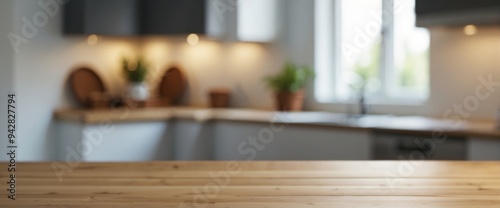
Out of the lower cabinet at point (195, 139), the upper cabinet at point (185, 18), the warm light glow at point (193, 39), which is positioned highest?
the upper cabinet at point (185, 18)

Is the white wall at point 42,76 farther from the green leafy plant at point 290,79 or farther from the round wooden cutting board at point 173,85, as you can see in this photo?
the green leafy plant at point 290,79

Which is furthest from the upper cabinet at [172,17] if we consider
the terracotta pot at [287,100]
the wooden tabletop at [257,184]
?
the wooden tabletop at [257,184]

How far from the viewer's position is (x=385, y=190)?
1.40 metres

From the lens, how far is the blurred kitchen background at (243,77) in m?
3.85

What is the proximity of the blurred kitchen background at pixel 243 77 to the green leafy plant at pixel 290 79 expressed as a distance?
3 centimetres

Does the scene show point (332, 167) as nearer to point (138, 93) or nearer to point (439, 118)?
Answer: point (439, 118)

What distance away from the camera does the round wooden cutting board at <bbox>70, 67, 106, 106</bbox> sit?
472cm

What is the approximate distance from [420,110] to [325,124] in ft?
2.56

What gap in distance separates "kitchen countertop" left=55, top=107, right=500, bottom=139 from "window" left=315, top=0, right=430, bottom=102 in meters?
0.26

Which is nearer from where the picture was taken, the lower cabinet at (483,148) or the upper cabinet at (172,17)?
the lower cabinet at (483,148)

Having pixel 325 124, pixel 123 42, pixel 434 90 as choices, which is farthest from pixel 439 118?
pixel 123 42

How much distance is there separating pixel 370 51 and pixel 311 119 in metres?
0.74

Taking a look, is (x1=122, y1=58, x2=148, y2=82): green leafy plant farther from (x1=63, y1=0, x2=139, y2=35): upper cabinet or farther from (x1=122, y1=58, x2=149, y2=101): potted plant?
(x1=63, y1=0, x2=139, y2=35): upper cabinet

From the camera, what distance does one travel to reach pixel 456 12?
338cm
